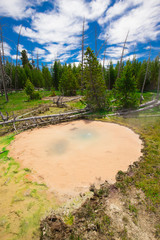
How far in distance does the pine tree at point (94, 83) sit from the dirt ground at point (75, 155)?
664cm

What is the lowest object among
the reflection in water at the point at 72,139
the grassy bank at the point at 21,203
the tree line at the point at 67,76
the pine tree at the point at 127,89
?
the grassy bank at the point at 21,203

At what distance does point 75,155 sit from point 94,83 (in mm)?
10736

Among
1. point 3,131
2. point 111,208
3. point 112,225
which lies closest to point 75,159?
point 111,208

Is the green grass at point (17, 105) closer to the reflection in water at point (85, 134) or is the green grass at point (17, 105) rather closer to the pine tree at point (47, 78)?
the reflection in water at point (85, 134)

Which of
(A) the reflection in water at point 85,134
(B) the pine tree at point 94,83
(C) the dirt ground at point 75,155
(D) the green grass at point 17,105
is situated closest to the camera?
(C) the dirt ground at point 75,155

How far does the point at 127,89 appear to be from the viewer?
1445 centimetres

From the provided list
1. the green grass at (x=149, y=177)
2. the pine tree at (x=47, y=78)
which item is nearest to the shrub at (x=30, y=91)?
the pine tree at (x=47, y=78)

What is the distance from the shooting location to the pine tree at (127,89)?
544 inches

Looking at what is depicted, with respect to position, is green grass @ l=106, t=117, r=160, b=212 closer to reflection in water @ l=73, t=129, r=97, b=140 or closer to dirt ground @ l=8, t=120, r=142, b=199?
dirt ground @ l=8, t=120, r=142, b=199

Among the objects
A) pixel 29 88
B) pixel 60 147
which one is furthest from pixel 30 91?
pixel 60 147

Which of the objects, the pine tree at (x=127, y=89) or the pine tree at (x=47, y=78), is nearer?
the pine tree at (x=127, y=89)

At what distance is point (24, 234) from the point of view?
3.04m

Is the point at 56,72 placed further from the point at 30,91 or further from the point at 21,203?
the point at 21,203

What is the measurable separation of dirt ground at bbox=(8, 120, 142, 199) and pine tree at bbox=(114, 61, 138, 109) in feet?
22.2
